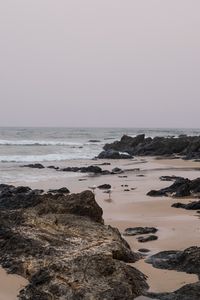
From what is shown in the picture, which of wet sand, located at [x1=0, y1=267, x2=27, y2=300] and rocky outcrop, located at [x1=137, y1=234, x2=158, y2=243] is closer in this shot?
wet sand, located at [x1=0, y1=267, x2=27, y2=300]

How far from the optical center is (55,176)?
22.3 meters

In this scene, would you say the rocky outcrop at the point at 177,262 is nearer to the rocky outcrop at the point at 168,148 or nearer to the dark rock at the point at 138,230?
the dark rock at the point at 138,230

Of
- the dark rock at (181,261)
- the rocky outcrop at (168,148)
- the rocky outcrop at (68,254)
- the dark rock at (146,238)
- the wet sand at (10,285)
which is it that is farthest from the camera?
the rocky outcrop at (168,148)

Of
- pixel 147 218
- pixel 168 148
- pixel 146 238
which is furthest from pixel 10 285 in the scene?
pixel 168 148

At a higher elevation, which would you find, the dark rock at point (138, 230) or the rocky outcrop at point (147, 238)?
the rocky outcrop at point (147, 238)

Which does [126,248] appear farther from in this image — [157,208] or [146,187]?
[146,187]

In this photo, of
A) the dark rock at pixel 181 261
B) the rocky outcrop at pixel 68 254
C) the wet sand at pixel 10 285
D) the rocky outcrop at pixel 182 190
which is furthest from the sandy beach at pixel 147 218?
the rocky outcrop at pixel 182 190

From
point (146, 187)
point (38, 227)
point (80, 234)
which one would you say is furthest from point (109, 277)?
point (146, 187)

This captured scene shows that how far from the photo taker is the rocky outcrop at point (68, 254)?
18.6 feet

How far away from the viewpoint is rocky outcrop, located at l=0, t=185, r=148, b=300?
5.66 m

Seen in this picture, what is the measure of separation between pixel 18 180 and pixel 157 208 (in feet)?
30.0

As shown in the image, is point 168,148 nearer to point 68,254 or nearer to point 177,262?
point 177,262

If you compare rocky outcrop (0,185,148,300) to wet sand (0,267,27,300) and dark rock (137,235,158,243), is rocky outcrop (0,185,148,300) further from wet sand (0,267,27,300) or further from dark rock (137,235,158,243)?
dark rock (137,235,158,243)

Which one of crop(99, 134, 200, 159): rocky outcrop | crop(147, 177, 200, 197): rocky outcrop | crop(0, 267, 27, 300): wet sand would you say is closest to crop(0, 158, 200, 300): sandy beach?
crop(0, 267, 27, 300): wet sand
